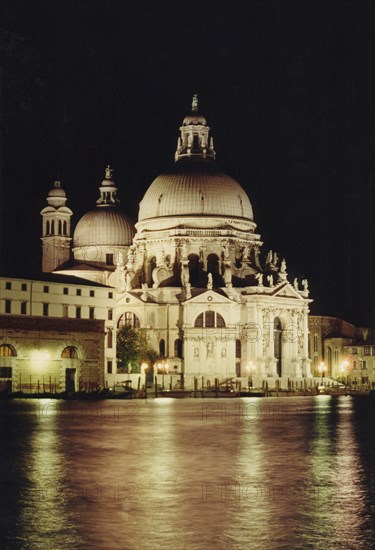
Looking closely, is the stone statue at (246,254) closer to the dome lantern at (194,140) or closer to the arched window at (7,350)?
the dome lantern at (194,140)

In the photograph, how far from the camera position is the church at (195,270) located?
90.9m

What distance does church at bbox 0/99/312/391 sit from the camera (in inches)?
3575

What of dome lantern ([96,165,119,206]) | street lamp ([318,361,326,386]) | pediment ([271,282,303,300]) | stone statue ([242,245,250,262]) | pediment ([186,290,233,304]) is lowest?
street lamp ([318,361,326,386])

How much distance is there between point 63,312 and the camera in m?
74.4

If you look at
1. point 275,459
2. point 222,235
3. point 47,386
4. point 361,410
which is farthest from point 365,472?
point 222,235

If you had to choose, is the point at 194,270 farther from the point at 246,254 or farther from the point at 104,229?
the point at 104,229

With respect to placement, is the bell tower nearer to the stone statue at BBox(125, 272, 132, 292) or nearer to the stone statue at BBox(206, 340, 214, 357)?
the stone statue at BBox(125, 272, 132, 292)

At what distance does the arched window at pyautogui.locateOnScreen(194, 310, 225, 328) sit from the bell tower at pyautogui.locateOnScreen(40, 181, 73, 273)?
13917 millimetres

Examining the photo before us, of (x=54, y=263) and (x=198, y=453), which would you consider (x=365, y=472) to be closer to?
(x=198, y=453)

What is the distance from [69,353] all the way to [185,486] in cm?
5216

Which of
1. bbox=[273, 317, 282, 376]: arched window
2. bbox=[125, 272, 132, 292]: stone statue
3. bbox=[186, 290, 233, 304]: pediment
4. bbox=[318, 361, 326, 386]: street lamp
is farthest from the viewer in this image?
bbox=[318, 361, 326, 386]: street lamp

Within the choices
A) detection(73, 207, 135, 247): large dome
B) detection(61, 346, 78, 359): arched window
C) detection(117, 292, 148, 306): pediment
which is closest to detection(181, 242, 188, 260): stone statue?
detection(117, 292, 148, 306): pediment

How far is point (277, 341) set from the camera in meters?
94.8

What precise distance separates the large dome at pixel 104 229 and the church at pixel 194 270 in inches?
3.2
